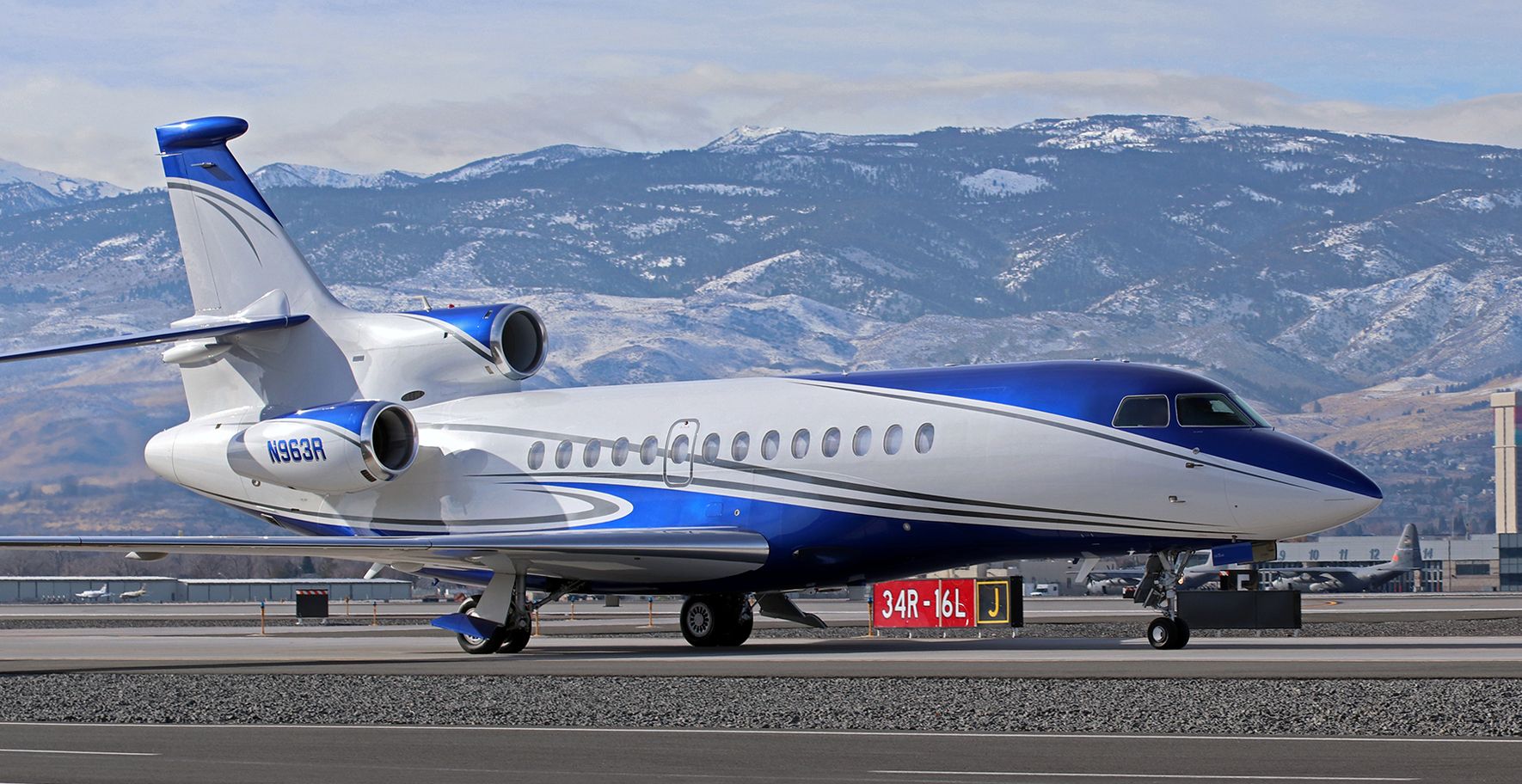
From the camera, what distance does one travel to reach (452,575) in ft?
106

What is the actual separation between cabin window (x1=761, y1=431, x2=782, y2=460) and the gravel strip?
786 cm

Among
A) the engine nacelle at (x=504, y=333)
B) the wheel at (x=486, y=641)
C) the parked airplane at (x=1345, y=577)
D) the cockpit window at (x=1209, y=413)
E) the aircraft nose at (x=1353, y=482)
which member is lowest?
the parked airplane at (x=1345, y=577)

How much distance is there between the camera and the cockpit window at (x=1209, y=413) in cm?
2655

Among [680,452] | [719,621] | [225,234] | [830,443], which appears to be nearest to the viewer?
[830,443]

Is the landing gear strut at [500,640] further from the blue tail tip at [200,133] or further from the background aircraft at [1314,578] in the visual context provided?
the background aircraft at [1314,578]

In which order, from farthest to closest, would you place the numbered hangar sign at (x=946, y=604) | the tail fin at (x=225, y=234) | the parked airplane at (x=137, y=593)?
the parked airplane at (x=137, y=593)
the tail fin at (x=225, y=234)
the numbered hangar sign at (x=946, y=604)

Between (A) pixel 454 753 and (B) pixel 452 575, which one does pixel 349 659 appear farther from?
(A) pixel 454 753

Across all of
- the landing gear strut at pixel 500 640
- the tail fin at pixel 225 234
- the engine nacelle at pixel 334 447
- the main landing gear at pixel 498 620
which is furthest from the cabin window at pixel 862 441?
the tail fin at pixel 225 234

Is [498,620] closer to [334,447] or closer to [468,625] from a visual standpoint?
[468,625]

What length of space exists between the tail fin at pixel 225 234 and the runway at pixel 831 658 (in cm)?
626

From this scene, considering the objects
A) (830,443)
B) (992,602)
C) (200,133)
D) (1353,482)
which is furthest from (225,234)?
(1353,482)

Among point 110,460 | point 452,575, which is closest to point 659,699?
point 452,575

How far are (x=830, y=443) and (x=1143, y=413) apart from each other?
15.3ft

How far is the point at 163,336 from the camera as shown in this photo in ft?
110
